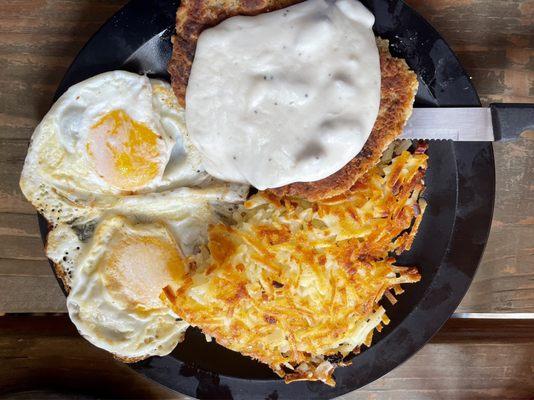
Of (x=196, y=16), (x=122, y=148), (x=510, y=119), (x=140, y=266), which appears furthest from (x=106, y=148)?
(x=510, y=119)

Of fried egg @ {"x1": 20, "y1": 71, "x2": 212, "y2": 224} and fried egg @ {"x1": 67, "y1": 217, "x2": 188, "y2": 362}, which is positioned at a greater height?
fried egg @ {"x1": 20, "y1": 71, "x2": 212, "y2": 224}

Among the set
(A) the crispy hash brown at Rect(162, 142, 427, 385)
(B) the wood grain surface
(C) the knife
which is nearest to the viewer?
(A) the crispy hash brown at Rect(162, 142, 427, 385)

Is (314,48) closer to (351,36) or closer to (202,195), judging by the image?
(351,36)

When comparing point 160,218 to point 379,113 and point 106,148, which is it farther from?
point 379,113

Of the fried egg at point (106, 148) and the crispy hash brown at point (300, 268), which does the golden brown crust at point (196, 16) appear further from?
the crispy hash brown at point (300, 268)

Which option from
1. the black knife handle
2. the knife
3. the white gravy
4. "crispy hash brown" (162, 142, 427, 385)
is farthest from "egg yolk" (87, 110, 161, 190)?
the black knife handle

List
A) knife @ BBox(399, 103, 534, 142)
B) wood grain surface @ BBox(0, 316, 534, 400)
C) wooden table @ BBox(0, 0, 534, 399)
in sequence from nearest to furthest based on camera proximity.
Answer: knife @ BBox(399, 103, 534, 142)
wooden table @ BBox(0, 0, 534, 399)
wood grain surface @ BBox(0, 316, 534, 400)

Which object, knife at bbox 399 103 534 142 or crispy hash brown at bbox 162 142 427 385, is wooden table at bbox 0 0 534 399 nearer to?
knife at bbox 399 103 534 142

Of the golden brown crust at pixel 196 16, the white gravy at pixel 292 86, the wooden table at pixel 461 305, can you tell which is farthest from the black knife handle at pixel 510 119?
the golden brown crust at pixel 196 16
